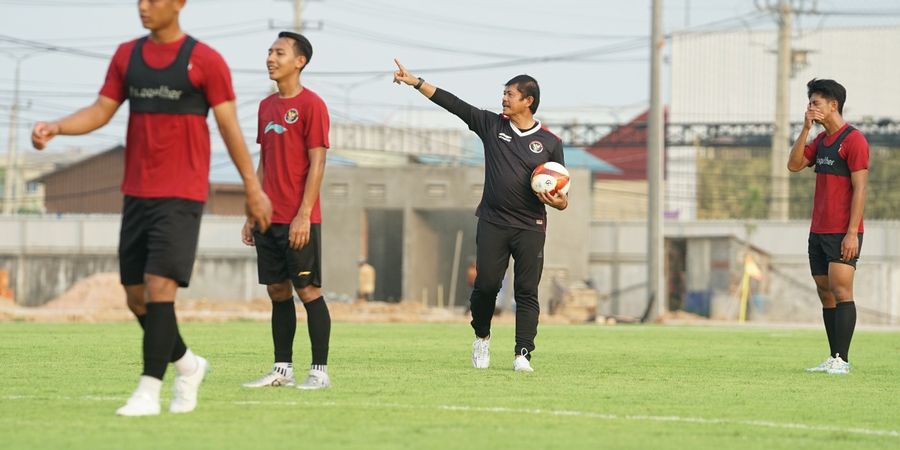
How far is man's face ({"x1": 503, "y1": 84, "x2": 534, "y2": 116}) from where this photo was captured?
1152 cm

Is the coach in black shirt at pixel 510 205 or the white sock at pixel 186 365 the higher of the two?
the coach in black shirt at pixel 510 205

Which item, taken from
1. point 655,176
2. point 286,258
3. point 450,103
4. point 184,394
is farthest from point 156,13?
point 655,176

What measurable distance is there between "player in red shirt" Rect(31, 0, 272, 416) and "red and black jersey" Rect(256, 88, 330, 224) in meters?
1.63

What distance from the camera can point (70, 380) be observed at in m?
9.66

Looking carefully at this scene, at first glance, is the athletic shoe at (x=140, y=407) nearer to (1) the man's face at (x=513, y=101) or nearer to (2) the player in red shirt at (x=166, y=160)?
(2) the player in red shirt at (x=166, y=160)

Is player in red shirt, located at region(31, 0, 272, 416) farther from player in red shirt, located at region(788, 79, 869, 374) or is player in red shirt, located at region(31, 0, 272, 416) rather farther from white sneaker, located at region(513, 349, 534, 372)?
player in red shirt, located at region(788, 79, 869, 374)

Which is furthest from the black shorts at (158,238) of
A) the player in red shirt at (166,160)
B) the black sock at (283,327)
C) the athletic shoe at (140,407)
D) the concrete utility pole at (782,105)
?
the concrete utility pole at (782,105)

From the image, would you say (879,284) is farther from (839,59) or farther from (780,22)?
(839,59)

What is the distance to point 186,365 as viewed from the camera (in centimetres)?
775

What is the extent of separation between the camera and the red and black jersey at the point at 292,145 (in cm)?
932

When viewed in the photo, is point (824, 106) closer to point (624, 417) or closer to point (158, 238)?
point (624, 417)

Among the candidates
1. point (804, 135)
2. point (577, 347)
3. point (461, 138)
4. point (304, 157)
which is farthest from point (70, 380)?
point (461, 138)

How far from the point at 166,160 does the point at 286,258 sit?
1874 millimetres

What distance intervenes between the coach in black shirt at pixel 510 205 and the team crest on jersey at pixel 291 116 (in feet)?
7.20
